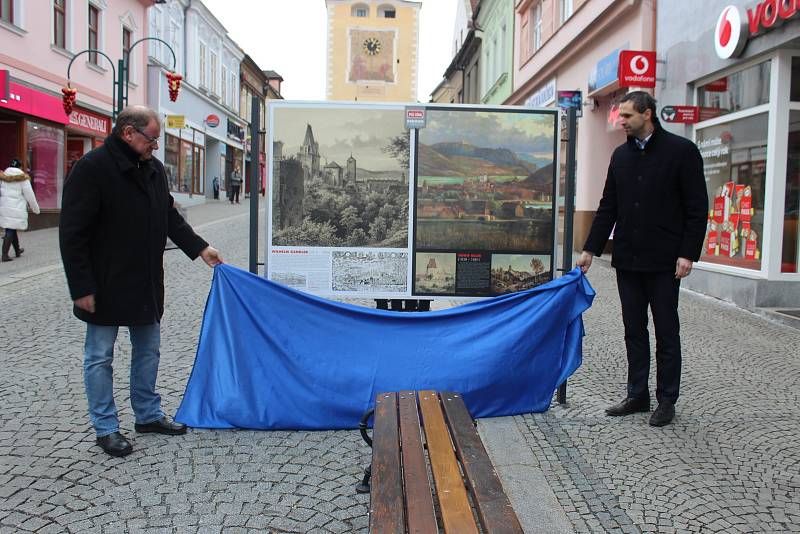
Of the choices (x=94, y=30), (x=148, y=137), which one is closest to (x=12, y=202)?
(x=148, y=137)

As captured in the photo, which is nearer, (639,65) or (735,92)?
(735,92)

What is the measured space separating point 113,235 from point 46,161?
18.0 meters

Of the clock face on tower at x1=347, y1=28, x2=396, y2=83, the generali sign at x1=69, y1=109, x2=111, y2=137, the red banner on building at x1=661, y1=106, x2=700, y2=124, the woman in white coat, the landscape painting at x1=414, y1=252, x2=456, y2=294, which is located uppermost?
the clock face on tower at x1=347, y1=28, x2=396, y2=83

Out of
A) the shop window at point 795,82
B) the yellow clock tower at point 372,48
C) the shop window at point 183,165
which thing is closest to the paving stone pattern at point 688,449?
the shop window at point 795,82

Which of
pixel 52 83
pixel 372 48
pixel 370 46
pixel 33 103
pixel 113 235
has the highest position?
pixel 370 46

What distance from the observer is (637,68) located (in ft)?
38.1

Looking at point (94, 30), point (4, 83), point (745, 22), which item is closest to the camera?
point (745, 22)

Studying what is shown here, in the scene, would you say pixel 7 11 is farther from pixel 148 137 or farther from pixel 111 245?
pixel 111 245

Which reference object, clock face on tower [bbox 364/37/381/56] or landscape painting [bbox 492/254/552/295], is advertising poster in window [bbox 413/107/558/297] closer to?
landscape painting [bbox 492/254/552/295]

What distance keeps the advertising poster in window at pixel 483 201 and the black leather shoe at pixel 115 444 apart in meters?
2.10

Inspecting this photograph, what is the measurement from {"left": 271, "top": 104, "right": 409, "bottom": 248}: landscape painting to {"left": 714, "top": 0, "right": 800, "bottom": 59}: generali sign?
5381mm

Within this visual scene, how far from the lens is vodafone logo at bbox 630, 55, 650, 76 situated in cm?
→ 1157

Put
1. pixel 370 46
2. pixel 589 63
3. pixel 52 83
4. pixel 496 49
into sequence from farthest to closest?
1. pixel 370 46
2. pixel 496 49
3. pixel 52 83
4. pixel 589 63

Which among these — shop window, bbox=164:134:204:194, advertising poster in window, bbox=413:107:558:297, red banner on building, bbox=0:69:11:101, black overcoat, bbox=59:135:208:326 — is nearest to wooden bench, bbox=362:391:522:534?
black overcoat, bbox=59:135:208:326
